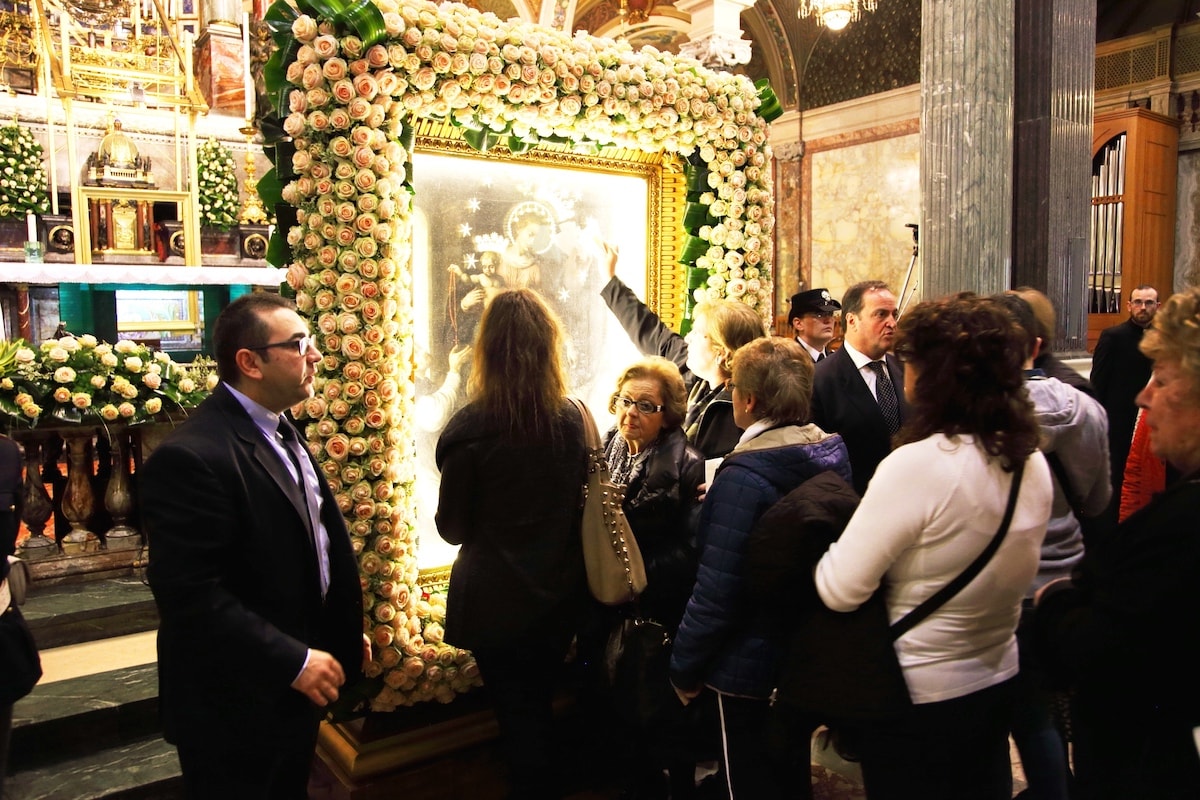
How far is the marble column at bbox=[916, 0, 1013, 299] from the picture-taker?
4.54 metres

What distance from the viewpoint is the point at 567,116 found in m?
3.36

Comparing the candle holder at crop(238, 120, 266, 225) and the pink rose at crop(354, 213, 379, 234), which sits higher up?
the candle holder at crop(238, 120, 266, 225)

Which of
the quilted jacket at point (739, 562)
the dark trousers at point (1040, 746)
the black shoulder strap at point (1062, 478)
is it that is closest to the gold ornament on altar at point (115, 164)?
the quilted jacket at point (739, 562)

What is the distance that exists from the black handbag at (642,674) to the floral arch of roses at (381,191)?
700 mm

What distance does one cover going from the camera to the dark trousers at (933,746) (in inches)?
76.7

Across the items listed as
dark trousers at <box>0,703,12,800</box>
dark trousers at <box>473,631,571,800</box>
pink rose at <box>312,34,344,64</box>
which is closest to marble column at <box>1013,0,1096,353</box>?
dark trousers at <box>473,631,571,800</box>

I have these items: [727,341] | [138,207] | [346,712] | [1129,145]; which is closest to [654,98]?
[727,341]

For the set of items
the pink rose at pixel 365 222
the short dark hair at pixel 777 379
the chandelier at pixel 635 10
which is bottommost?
the short dark hair at pixel 777 379

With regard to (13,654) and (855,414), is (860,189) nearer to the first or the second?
(855,414)

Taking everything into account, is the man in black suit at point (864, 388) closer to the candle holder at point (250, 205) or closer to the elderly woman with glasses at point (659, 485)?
the elderly woman with glasses at point (659, 485)

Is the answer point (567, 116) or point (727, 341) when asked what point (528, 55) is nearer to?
point (567, 116)

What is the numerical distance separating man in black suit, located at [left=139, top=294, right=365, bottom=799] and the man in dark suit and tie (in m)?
2.44

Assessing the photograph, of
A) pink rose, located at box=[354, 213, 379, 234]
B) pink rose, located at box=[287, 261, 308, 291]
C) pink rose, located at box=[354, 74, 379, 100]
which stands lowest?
pink rose, located at box=[287, 261, 308, 291]

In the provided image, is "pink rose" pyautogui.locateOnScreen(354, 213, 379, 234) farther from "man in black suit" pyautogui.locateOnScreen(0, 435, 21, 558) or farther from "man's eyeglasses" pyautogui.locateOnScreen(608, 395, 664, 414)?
"man in black suit" pyautogui.locateOnScreen(0, 435, 21, 558)
